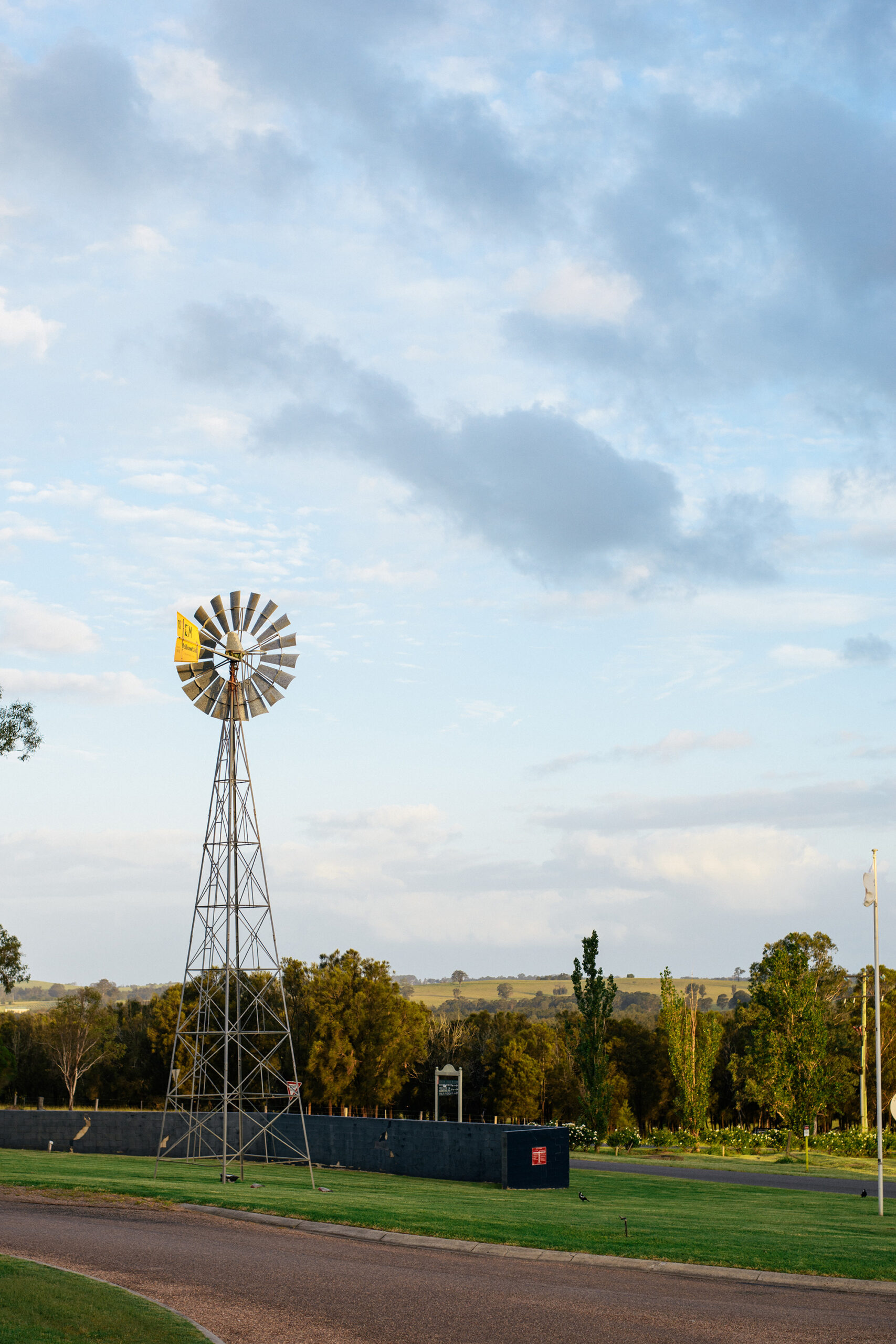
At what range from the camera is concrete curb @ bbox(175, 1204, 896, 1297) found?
1650cm

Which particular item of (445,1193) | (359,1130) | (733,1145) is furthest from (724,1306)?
(733,1145)

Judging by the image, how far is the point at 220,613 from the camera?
34.7 m

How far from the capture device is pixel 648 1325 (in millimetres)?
13320

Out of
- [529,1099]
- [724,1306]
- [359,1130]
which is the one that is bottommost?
[529,1099]

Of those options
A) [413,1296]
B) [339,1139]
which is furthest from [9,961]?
[413,1296]

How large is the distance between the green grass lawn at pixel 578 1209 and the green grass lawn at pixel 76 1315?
8.54 metres

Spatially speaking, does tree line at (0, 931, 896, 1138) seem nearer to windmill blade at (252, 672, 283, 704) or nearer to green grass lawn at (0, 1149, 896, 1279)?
green grass lawn at (0, 1149, 896, 1279)

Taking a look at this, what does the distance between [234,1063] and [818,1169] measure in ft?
124

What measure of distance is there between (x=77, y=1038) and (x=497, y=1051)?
30.3 meters

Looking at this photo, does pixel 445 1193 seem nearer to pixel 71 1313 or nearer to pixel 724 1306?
pixel 724 1306

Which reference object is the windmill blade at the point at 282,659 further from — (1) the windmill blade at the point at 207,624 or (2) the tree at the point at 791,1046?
(2) the tree at the point at 791,1046

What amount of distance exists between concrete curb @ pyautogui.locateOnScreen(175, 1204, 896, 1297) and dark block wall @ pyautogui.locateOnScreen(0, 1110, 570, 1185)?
11.7 m

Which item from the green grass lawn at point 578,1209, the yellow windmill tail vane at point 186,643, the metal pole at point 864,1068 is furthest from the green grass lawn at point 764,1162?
the yellow windmill tail vane at point 186,643

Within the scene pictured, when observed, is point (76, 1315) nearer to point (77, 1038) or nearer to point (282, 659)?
point (282, 659)
